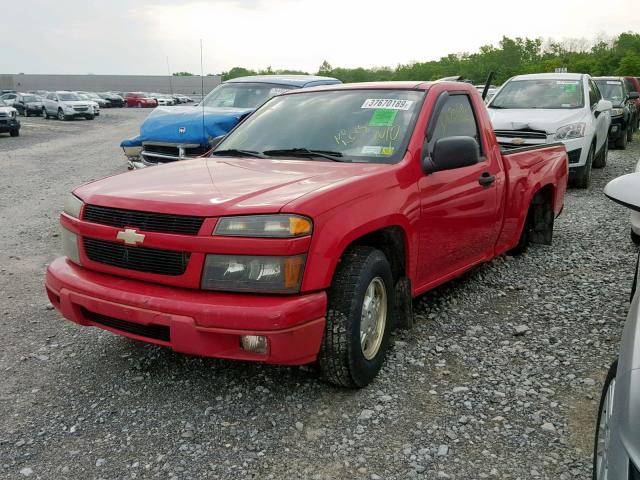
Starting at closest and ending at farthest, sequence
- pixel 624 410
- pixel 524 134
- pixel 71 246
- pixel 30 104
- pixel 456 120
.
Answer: pixel 624 410, pixel 71 246, pixel 456 120, pixel 524 134, pixel 30 104

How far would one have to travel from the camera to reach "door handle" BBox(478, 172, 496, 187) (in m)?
4.46

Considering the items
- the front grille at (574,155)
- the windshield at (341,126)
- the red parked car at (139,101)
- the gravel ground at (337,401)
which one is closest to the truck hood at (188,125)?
the gravel ground at (337,401)

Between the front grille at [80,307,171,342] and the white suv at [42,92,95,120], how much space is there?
34.9m

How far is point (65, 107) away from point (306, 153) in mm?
34753

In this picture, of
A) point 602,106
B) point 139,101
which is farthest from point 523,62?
point 602,106

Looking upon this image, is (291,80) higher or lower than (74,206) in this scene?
higher

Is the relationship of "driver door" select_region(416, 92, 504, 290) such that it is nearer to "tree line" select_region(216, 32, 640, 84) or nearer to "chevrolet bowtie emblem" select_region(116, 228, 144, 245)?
"chevrolet bowtie emblem" select_region(116, 228, 144, 245)

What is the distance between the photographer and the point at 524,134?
381 inches

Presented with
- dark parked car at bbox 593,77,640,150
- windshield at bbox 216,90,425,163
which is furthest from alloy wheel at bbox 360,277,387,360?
dark parked car at bbox 593,77,640,150

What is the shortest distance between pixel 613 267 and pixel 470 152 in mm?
2769

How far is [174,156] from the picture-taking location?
834 centimetres

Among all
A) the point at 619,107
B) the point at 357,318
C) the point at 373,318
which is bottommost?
the point at 373,318

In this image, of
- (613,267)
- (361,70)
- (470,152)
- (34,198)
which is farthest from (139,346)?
(361,70)

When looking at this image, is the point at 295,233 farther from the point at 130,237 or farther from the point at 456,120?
the point at 456,120
